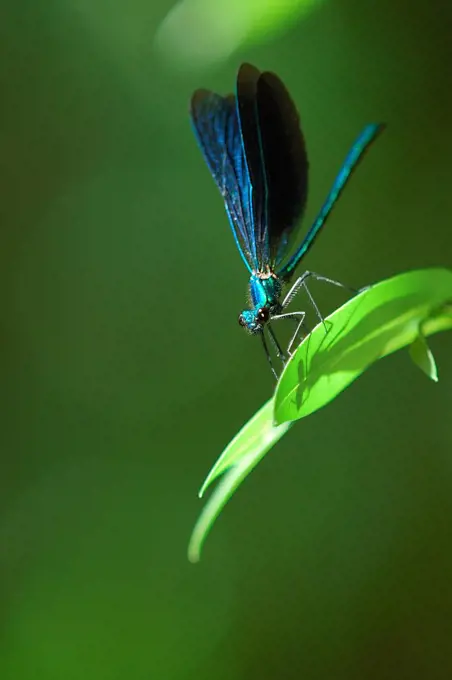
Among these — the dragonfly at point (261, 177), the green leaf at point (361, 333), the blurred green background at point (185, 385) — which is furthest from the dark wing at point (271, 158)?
the blurred green background at point (185, 385)

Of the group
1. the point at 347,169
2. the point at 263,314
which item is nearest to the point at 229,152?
the point at 263,314

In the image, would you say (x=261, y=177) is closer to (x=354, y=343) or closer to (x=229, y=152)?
(x=229, y=152)

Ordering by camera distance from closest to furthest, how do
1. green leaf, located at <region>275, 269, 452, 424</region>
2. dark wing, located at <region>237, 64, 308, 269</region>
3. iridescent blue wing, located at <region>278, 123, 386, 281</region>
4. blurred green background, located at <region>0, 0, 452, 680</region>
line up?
1. green leaf, located at <region>275, 269, 452, 424</region>
2. iridescent blue wing, located at <region>278, 123, 386, 281</region>
3. dark wing, located at <region>237, 64, 308, 269</region>
4. blurred green background, located at <region>0, 0, 452, 680</region>

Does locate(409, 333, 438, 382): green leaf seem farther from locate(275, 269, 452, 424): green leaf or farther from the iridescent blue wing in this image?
the iridescent blue wing

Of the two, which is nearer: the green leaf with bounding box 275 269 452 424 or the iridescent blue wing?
the green leaf with bounding box 275 269 452 424

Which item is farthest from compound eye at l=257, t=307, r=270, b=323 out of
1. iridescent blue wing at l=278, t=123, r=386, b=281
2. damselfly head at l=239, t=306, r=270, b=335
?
iridescent blue wing at l=278, t=123, r=386, b=281

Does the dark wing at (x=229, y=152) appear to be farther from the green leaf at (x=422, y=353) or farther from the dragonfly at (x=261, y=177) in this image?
the green leaf at (x=422, y=353)

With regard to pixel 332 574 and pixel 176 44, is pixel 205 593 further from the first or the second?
pixel 176 44

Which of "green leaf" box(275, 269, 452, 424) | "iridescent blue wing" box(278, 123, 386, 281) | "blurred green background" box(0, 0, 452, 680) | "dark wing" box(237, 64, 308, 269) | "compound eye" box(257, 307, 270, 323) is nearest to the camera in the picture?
"green leaf" box(275, 269, 452, 424)
